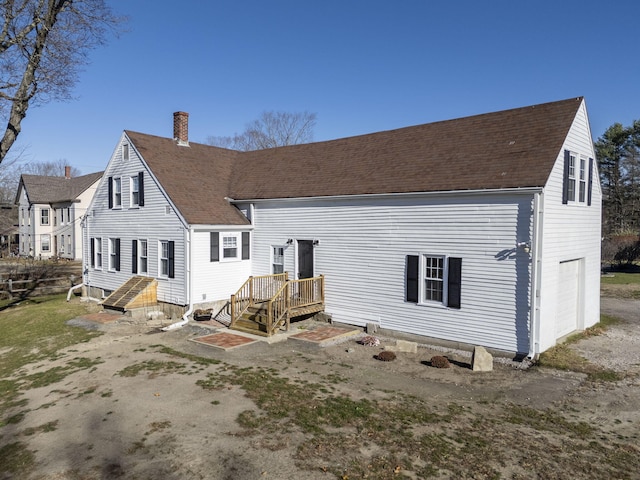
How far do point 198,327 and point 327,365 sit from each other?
6450mm

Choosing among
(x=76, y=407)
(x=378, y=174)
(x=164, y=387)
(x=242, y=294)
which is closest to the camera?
(x=76, y=407)

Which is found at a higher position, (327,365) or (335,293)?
(335,293)

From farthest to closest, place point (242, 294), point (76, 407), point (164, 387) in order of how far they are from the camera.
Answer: point (242, 294) < point (164, 387) < point (76, 407)

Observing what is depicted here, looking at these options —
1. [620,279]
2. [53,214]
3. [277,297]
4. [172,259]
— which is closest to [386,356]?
[277,297]

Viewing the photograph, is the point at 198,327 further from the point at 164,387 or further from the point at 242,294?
the point at 164,387

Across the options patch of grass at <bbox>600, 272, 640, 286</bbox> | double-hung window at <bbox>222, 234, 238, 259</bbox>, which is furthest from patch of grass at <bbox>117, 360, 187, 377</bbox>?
patch of grass at <bbox>600, 272, 640, 286</bbox>

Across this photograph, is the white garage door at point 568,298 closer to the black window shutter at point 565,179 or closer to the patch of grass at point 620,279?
the black window shutter at point 565,179

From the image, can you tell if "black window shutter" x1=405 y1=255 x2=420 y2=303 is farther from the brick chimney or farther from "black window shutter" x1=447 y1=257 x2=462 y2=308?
the brick chimney

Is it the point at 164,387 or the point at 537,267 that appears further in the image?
the point at 537,267

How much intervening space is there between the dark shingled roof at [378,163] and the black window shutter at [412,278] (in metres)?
2.26

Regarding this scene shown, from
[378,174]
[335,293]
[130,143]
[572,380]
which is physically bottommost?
[572,380]

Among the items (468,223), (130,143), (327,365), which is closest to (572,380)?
(468,223)

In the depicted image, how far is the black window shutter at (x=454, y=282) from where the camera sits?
553 inches

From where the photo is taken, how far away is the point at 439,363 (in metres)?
12.4
